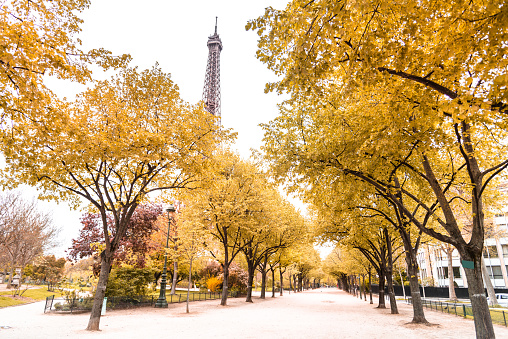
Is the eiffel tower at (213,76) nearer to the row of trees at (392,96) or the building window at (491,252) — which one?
the building window at (491,252)

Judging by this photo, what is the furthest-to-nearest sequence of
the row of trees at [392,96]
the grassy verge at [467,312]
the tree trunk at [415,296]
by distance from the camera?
1. the grassy verge at [467,312]
2. the tree trunk at [415,296]
3. the row of trees at [392,96]

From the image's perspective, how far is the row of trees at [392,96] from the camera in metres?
4.60

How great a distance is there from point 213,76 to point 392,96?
73.5 metres

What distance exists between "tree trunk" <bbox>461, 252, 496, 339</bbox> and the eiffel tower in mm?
67929

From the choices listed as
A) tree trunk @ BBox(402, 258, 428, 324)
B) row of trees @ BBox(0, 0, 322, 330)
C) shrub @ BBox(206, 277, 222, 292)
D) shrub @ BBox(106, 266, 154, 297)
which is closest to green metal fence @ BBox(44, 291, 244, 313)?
shrub @ BBox(106, 266, 154, 297)

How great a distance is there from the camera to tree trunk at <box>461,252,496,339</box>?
6.63 m

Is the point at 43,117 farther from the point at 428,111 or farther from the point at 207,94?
the point at 207,94

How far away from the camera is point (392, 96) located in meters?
6.44

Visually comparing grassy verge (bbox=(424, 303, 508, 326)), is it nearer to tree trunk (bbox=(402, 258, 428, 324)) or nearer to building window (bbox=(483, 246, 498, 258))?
tree trunk (bbox=(402, 258, 428, 324))

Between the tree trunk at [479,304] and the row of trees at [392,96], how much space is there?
2 cm

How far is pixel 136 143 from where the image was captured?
9.83 metres

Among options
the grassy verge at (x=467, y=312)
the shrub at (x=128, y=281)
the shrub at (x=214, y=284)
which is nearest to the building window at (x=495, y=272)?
the grassy verge at (x=467, y=312)

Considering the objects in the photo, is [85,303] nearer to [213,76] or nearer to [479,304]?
[479,304]

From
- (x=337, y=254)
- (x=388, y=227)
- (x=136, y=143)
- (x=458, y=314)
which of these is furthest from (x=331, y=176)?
(x=337, y=254)
